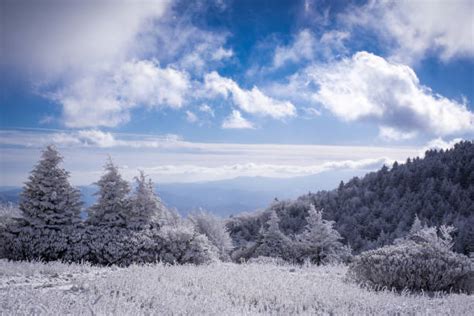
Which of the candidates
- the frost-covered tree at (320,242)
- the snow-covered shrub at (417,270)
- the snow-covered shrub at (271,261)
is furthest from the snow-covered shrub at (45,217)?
the frost-covered tree at (320,242)

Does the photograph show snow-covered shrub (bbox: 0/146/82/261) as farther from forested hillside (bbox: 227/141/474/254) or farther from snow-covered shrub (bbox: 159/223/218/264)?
forested hillside (bbox: 227/141/474/254)

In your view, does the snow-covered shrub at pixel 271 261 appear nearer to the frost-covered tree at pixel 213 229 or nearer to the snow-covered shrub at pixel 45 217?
the snow-covered shrub at pixel 45 217

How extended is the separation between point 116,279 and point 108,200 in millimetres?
9271

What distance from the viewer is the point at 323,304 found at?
6.39 metres

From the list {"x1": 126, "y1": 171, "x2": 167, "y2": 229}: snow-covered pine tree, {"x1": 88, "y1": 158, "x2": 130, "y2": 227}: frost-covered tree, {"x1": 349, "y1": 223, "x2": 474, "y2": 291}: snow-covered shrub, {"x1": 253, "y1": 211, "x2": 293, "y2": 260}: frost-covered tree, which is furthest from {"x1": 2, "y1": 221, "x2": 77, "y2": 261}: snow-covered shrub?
{"x1": 253, "y1": 211, "x2": 293, "y2": 260}: frost-covered tree

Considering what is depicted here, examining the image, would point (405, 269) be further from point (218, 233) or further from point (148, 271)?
point (218, 233)

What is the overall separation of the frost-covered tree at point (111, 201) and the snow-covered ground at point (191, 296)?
6.74 m

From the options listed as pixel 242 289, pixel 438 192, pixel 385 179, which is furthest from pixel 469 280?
pixel 385 179

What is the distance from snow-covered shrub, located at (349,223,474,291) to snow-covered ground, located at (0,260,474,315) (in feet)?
3.95

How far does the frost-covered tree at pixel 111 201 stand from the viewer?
15.6 metres

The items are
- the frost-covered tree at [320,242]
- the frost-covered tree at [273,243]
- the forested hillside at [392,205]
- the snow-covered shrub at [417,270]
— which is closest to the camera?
the snow-covered shrub at [417,270]

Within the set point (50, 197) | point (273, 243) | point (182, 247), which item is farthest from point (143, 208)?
point (273, 243)

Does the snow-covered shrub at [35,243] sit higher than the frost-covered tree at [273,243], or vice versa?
the snow-covered shrub at [35,243]

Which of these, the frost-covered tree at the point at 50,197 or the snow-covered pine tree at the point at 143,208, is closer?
the frost-covered tree at the point at 50,197
